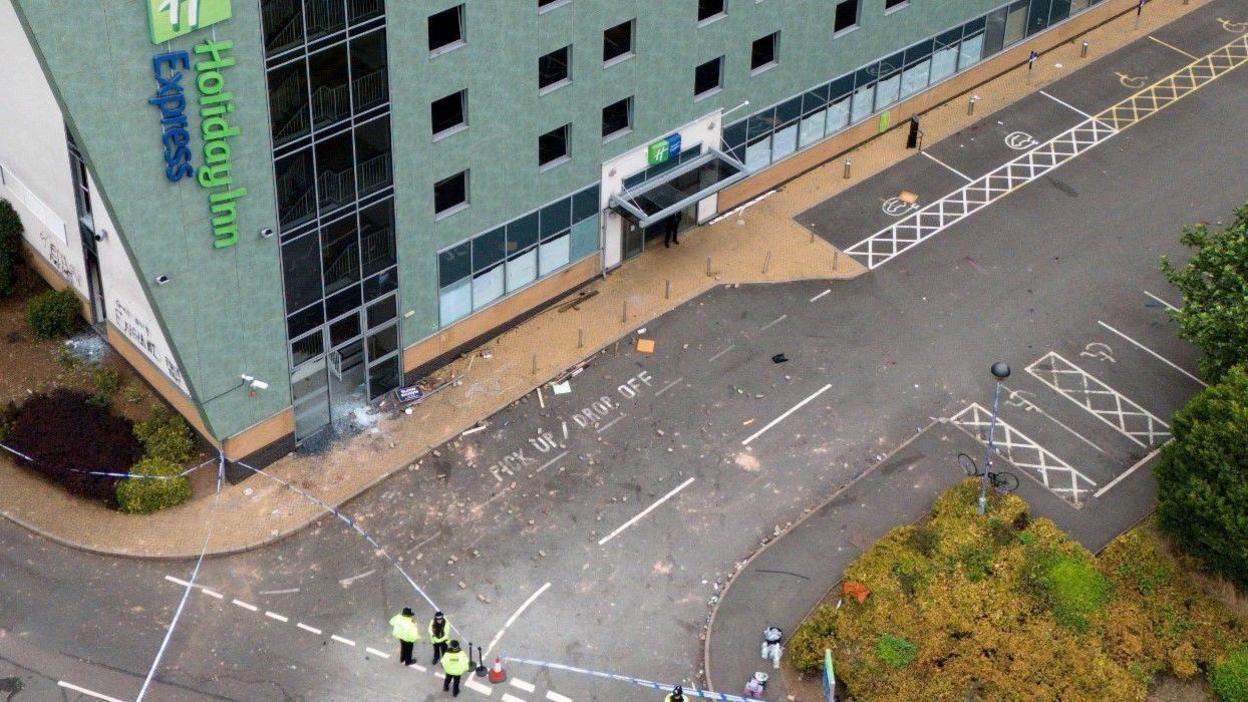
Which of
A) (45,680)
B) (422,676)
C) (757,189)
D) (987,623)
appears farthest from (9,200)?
(987,623)

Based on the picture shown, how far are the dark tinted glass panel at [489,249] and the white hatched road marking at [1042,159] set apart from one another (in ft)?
45.5

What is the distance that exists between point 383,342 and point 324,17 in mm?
12449

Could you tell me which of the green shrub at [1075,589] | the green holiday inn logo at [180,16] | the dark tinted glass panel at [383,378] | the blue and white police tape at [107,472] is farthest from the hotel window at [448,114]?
the green shrub at [1075,589]

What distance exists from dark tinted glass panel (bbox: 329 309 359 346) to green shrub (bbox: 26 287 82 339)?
9608 mm

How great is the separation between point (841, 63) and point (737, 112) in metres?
5.49

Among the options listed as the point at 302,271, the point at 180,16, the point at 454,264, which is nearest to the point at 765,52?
the point at 454,264

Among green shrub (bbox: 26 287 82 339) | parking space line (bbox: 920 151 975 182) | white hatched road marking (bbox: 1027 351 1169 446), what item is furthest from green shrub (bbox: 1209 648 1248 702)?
green shrub (bbox: 26 287 82 339)

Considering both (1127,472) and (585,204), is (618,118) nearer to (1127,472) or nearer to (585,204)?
(585,204)

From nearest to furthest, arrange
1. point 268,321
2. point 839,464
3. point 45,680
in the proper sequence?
point 45,680
point 268,321
point 839,464

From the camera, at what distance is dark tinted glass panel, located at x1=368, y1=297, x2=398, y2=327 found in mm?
50031

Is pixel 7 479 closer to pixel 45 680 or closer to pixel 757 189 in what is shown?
pixel 45 680

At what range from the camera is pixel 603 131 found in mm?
53594

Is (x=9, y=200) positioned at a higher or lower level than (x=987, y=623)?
higher

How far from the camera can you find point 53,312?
52.6 metres
